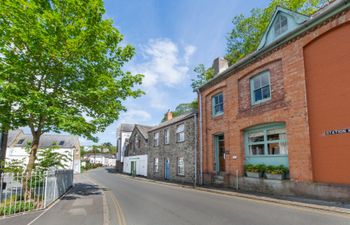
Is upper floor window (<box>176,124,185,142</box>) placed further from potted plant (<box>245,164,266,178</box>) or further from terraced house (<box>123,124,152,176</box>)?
potted plant (<box>245,164,266,178</box>)

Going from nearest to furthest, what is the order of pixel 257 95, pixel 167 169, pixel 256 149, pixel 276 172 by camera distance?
pixel 276 172 → pixel 256 149 → pixel 257 95 → pixel 167 169

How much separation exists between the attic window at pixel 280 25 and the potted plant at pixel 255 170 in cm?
817

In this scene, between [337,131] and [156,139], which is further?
[156,139]

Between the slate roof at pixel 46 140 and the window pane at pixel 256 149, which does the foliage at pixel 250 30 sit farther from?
the slate roof at pixel 46 140

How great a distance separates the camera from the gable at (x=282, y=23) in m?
12.9

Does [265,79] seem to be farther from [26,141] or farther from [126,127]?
[26,141]

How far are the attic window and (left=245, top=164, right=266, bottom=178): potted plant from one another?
26.8ft

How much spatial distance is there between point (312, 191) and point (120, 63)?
11.2m

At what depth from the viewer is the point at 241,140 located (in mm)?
15094

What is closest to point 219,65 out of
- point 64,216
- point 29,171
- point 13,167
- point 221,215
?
point 221,215

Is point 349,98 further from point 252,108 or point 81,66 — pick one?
point 81,66

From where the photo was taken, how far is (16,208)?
841 centimetres

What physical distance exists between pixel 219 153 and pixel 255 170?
4.88 meters

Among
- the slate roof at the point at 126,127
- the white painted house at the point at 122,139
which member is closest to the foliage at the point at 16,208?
the white painted house at the point at 122,139
